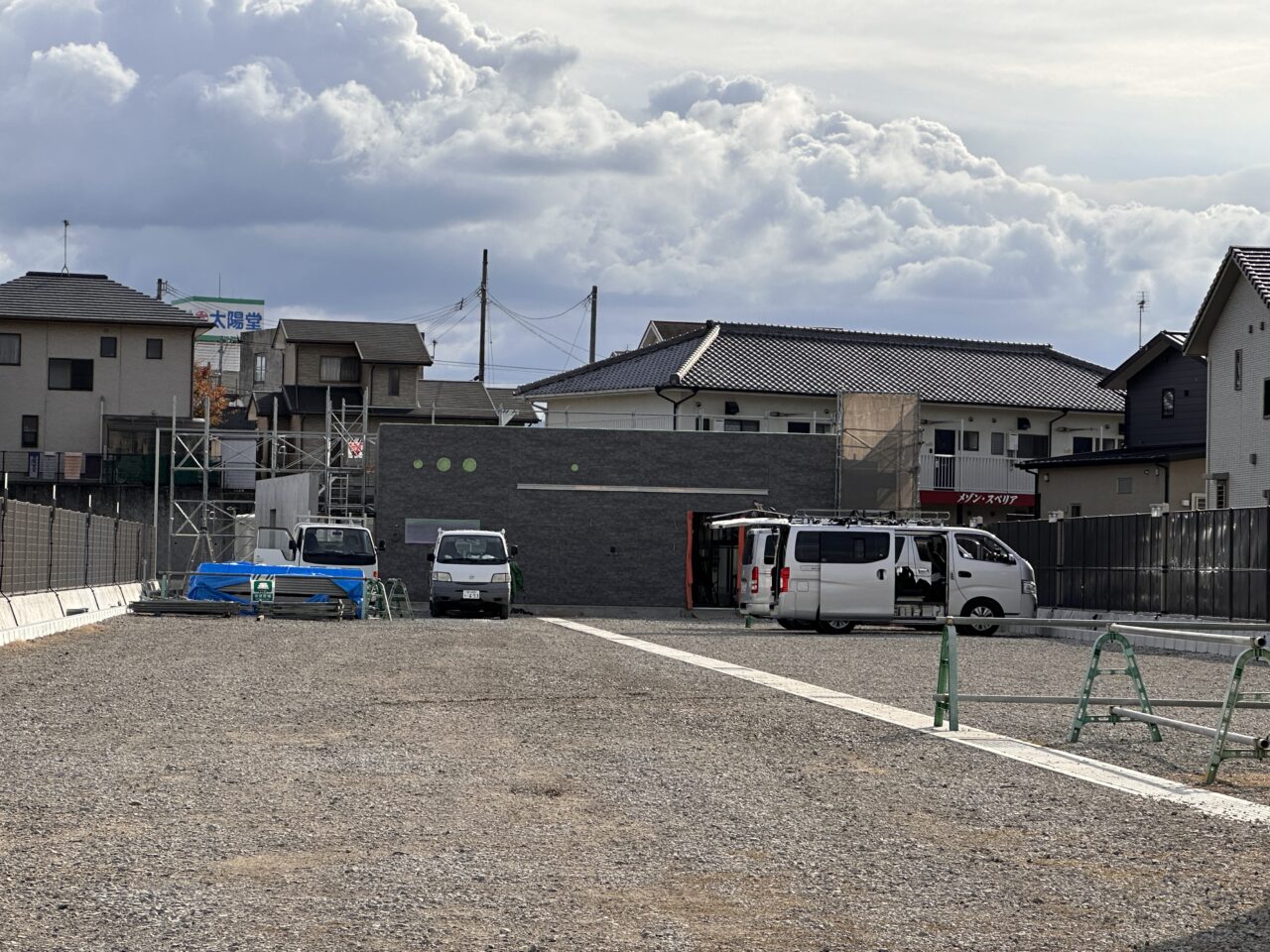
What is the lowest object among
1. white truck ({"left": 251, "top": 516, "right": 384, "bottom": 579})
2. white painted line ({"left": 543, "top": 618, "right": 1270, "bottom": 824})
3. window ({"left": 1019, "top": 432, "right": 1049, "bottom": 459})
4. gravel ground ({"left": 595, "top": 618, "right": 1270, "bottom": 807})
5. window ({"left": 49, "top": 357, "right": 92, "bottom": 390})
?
gravel ground ({"left": 595, "top": 618, "right": 1270, "bottom": 807})

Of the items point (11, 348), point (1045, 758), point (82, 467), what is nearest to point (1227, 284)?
point (1045, 758)

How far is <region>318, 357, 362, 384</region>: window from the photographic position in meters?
71.9

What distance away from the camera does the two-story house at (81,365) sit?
202 feet

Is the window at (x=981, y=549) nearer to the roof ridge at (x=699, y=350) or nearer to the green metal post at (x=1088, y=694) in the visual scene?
the green metal post at (x=1088, y=694)

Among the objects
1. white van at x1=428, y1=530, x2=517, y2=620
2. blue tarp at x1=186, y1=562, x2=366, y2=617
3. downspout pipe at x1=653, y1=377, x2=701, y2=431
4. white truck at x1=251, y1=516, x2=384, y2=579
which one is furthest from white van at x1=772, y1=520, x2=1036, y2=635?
downspout pipe at x1=653, y1=377, x2=701, y2=431

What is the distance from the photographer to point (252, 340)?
99.6m

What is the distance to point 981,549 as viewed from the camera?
3059cm

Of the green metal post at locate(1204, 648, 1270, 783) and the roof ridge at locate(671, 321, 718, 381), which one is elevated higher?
the roof ridge at locate(671, 321, 718, 381)

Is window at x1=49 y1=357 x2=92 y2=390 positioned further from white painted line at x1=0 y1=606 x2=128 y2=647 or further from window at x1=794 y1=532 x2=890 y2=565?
window at x1=794 y1=532 x2=890 y2=565

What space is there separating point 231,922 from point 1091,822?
15.8 feet

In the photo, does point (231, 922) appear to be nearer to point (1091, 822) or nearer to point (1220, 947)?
point (1220, 947)

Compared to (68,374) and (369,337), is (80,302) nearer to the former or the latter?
(68,374)

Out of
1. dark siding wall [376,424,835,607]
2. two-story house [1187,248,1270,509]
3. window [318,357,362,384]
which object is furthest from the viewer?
window [318,357,362,384]

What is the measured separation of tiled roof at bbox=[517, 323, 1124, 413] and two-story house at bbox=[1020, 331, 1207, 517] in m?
8.32
